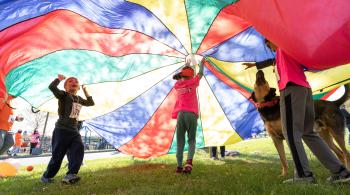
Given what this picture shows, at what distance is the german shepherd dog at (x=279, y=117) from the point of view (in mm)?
4391

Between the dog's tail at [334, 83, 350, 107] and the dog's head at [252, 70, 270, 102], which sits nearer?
the dog's head at [252, 70, 270, 102]

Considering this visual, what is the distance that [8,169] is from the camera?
6.54m

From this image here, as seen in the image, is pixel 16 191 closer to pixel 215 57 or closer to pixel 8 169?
pixel 8 169

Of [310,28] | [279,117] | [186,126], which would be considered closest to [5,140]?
[186,126]

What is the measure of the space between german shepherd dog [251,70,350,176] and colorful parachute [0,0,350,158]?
68cm

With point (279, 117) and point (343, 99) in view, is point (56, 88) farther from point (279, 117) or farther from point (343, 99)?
point (343, 99)

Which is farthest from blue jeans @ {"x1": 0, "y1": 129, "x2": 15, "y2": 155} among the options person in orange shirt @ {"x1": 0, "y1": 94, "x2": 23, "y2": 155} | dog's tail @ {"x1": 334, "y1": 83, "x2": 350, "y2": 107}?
dog's tail @ {"x1": 334, "y1": 83, "x2": 350, "y2": 107}

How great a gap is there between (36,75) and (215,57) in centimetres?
299

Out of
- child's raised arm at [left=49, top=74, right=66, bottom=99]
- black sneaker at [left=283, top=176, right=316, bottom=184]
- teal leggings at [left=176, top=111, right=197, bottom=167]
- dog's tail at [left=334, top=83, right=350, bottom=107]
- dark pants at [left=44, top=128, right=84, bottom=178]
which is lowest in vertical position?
black sneaker at [left=283, top=176, right=316, bottom=184]

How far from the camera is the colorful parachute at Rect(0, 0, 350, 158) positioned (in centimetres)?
475

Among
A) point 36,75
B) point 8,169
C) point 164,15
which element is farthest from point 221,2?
point 8,169

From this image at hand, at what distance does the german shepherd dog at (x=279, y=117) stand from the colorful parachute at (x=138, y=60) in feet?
2.24

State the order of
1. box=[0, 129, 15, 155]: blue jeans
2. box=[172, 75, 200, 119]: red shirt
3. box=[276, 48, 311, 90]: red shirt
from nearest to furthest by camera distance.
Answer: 1. box=[276, 48, 311, 90]: red shirt
2. box=[172, 75, 200, 119]: red shirt
3. box=[0, 129, 15, 155]: blue jeans

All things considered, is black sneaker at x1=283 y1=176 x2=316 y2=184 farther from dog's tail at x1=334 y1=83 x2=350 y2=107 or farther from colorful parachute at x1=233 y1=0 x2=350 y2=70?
dog's tail at x1=334 y1=83 x2=350 y2=107
